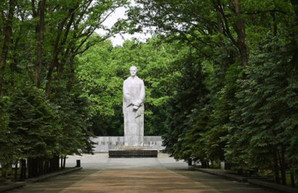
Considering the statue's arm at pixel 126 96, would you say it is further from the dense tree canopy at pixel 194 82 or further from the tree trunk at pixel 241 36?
the tree trunk at pixel 241 36

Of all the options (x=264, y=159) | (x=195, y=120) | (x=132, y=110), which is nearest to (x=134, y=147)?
(x=132, y=110)

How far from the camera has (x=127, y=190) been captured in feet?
57.6

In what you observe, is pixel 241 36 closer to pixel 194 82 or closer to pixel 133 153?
pixel 194 82

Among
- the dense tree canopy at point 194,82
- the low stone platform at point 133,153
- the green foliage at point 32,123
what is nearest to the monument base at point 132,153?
the low stone platform at point 133,153

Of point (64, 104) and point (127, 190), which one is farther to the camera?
point (64, 104)

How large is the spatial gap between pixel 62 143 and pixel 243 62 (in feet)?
36.9

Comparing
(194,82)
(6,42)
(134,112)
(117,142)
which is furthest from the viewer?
(117,142)

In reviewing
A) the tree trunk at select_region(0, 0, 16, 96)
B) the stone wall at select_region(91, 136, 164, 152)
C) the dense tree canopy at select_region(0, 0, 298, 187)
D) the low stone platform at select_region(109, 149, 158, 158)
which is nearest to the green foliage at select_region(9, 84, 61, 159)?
the dense tree canopy at select_region(0, 0, 298, 187)

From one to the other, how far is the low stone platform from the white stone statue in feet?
8.37

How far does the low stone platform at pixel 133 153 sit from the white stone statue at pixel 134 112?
2552 mm

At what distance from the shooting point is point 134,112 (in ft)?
159

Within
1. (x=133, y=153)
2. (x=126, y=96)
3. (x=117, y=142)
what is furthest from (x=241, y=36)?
(x=117, y=142)

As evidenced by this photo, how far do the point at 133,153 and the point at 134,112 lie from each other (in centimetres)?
448

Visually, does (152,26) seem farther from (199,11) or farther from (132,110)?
(132,110)
